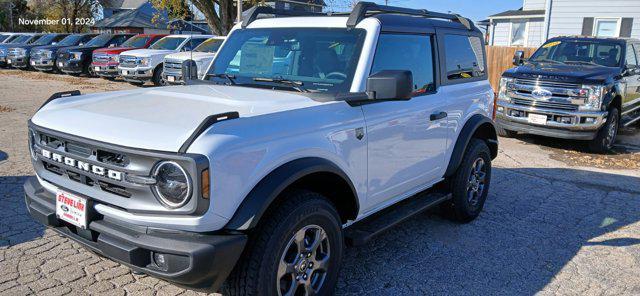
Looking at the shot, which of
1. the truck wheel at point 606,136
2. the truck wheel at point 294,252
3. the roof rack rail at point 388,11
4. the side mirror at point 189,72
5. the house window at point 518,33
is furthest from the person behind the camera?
the house window at point 518,33

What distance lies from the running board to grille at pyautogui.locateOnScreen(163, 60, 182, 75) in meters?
11.7

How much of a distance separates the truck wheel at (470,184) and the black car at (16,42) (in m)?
25.5

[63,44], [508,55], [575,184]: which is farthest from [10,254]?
[63,44]

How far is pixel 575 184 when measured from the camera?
687cm

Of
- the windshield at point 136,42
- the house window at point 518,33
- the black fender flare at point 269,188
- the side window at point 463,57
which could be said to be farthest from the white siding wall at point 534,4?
the black fender flare at point 269,188

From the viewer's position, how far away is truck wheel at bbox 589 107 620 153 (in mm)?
8969

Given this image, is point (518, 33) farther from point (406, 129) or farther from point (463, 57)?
point (406, 129)

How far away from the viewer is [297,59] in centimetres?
397

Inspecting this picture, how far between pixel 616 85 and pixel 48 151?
9.22 metres

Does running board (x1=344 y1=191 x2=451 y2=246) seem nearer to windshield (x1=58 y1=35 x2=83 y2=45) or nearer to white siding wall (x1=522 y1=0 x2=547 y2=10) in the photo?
white siding wall (x1=522 y1=0 x2=547 y2=10)

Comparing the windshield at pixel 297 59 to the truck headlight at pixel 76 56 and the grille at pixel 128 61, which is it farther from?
the truck headlight at pixel 76 56

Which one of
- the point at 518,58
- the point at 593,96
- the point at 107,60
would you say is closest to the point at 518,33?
the point at 518,58

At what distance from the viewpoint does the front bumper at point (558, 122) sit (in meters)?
8.73

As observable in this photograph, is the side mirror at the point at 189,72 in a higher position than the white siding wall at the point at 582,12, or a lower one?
lower
